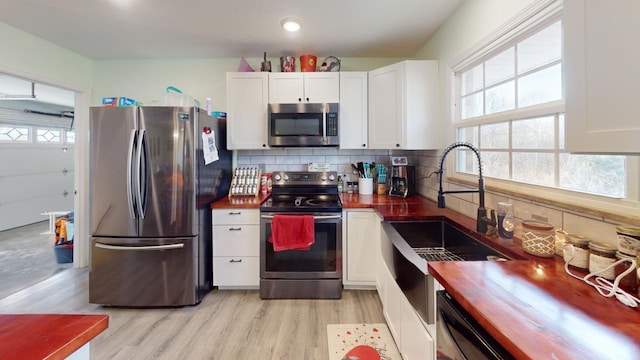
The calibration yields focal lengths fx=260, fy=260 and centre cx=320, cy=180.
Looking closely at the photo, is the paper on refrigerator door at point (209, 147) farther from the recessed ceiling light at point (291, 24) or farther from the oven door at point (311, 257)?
the recessed ceiling light at point (291, 24)

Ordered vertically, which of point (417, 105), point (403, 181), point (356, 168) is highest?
point (417, 105)

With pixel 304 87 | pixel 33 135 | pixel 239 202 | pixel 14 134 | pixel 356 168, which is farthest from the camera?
pixel 33 135

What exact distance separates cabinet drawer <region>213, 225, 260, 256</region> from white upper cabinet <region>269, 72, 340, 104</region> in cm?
137

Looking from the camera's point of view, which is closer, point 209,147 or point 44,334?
point 44,334

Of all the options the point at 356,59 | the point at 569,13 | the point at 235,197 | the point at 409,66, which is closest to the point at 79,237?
the point at 235,197

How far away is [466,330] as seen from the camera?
2.72 feet

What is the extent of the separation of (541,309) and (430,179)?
6.50ft

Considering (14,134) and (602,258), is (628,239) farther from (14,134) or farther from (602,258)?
(14,134)

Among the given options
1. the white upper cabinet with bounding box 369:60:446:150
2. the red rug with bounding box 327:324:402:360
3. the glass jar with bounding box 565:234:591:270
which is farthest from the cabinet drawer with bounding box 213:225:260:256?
the glass jar with bounding box 565:234:591:270

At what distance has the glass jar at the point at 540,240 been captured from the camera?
114cm

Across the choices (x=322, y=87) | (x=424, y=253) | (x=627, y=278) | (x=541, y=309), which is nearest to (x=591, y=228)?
(x=627, y=278)

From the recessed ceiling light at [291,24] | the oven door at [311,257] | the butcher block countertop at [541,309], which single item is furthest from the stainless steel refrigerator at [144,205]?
the butcher block countertop at [541,309]

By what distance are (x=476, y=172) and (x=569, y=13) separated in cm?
134

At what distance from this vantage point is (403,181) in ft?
9.24
